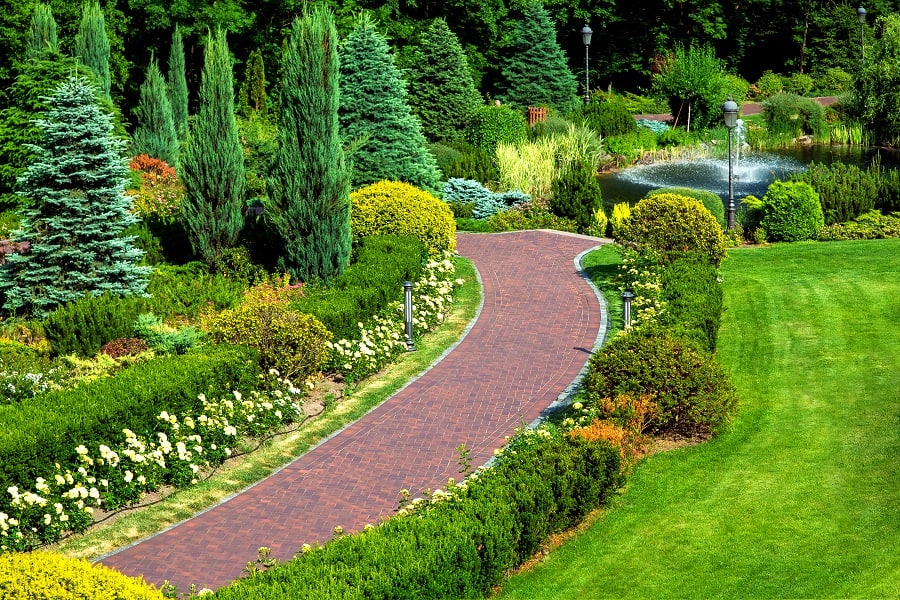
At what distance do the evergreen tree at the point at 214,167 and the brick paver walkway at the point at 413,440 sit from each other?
4606 mm

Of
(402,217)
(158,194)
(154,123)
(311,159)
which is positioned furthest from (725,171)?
(311,159)

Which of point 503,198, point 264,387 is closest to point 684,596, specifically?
point 264,387

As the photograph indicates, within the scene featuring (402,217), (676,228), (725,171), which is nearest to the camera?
(676,228)

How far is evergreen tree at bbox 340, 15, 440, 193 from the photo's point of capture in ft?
74.8

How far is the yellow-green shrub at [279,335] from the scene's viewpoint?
1395cm

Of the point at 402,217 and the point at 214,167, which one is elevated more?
the point at 214,167

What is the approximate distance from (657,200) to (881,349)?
186 inches

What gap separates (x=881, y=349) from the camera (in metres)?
15.5

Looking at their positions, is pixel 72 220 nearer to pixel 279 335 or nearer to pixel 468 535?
pixel 279 335

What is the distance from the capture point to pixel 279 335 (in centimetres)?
1397

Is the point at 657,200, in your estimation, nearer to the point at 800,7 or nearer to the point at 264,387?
the point at 264,387

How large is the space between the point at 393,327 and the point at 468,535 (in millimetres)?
7691

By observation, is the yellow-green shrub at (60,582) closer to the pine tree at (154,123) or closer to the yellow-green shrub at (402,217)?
the yellow-green shrub at (402,217)

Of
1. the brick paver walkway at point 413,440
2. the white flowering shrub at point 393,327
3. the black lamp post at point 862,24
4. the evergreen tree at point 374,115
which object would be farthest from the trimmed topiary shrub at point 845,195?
the black lamp post at point 862,24
